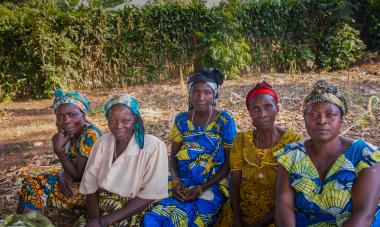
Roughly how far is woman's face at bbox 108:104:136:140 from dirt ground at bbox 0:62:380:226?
1324 millimetres

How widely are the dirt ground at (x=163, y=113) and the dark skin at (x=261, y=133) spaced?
1658mm

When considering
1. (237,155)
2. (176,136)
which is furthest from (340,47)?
(237,155)

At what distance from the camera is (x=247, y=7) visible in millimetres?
11438

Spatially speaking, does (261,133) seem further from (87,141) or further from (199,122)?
(87,141)

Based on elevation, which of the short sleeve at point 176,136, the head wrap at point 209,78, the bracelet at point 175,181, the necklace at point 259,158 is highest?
the head wrap at point 209,78

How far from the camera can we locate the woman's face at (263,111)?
9.22 feet

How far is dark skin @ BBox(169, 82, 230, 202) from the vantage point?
10.1ft

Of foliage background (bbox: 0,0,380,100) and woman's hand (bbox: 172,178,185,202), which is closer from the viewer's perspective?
woman's hand (bbox: 172,178,185,202)

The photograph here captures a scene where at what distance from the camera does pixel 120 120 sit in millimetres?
2779

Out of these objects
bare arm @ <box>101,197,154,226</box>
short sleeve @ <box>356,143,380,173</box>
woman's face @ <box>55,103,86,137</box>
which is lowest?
bare arm @ <box>101,197,154,226</box>

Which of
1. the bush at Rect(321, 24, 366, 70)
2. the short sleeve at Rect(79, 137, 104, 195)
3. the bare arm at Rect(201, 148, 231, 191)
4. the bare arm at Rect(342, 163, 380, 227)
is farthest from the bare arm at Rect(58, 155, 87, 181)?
the bush at Rect(321, 24, 366, 70)

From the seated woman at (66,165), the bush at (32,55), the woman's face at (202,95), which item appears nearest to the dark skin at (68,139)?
the seated woman at (66,165)

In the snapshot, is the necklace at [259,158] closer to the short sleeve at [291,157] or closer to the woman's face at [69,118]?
the short sleeve at [291,157]

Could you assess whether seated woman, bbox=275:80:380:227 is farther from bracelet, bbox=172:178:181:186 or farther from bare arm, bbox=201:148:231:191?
bracelet, bbox=172:178:181:186
